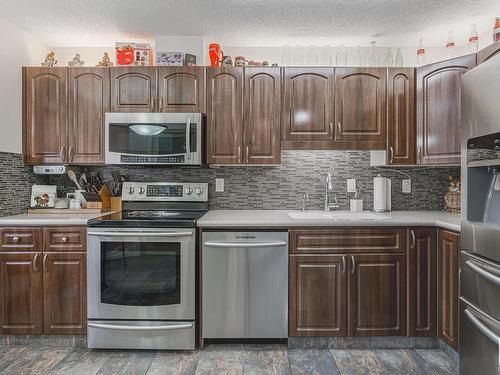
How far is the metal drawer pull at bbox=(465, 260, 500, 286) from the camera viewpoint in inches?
64.5

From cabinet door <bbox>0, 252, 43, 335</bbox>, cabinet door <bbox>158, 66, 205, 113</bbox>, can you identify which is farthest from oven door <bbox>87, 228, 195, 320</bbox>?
cabinet door <bbox>158, 66, 205, 113</bbox>

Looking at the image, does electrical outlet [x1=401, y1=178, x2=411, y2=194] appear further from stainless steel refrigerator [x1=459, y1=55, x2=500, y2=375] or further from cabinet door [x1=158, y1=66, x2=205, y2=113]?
cabinet door [x1=158, y1=66, x2=205, y2=113]

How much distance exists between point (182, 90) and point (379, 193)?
1.84 m

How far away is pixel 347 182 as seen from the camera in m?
3.18

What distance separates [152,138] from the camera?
2.80 m

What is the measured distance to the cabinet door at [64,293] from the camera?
2504 millimetres

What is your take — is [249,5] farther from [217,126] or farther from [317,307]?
[317,307]

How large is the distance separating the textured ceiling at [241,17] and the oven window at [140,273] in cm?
169

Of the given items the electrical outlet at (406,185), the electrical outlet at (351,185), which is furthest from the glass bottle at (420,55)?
the electrical outlet at (351,185)

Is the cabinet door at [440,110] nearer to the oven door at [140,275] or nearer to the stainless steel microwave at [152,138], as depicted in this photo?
the stainless steel microwave at [152,138]

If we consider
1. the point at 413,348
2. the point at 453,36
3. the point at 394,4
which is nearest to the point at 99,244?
the point at 413,348

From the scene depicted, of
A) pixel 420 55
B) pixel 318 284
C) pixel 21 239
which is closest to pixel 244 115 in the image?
pixel 318 284

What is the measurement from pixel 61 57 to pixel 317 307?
10.2 ft

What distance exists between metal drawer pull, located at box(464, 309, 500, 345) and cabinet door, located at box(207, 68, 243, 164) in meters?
1.81
